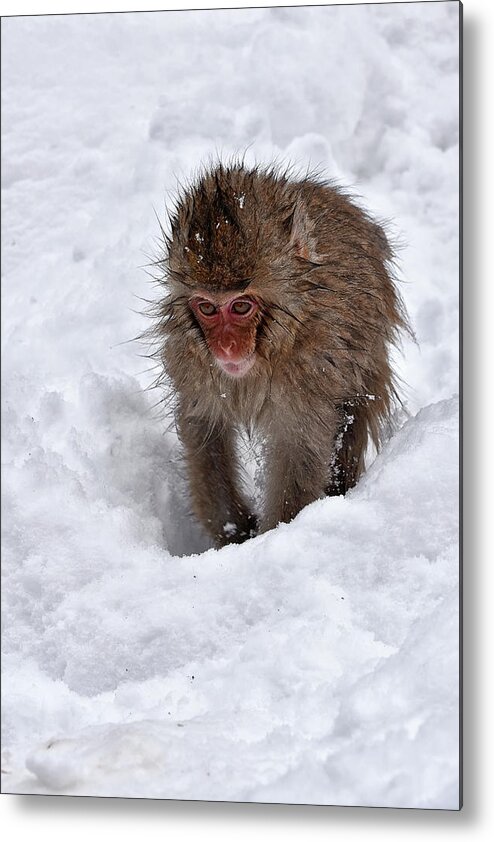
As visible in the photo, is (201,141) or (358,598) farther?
(201,141)

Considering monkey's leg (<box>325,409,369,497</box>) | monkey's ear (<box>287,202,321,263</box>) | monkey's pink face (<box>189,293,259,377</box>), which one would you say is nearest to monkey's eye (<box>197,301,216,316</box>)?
monkey's pink face (<box>189,293,259,377</box>)

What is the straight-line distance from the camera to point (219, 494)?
4289 mm

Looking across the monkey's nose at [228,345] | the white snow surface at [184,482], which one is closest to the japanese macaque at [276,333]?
the monkey's nose at [228,345]

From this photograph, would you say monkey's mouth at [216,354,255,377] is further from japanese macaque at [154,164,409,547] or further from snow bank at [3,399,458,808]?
snow bank at [3,399,458,808]

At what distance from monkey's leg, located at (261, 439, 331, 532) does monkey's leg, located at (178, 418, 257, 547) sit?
34 cm

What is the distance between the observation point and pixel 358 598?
11.6ft

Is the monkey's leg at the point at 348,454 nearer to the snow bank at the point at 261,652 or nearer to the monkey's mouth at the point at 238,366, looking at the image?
the snow bank at the point at 261,652

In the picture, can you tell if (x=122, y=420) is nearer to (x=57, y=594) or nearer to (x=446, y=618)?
(x=57, y=594)

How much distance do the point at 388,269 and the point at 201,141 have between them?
0.72 metres

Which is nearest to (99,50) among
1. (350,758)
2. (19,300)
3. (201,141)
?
(201,141)

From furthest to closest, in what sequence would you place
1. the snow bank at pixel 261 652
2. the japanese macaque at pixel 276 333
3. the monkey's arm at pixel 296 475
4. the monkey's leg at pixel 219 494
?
the monkey's leg at pixel 219 494
the monkey's arm at pixel 296 475
the japanese macaque at pixel 276 333
the snow bank at pixel 261 652

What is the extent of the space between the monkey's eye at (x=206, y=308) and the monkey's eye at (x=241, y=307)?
0.06 meters

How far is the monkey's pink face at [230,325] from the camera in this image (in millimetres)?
3566

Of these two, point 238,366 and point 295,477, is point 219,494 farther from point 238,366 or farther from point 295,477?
point 238,366
